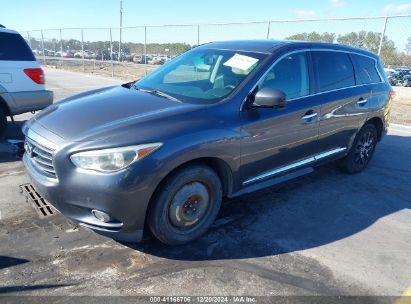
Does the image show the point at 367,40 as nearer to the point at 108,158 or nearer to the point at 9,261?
the point at 108,158

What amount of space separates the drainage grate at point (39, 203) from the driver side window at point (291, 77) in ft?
8.39

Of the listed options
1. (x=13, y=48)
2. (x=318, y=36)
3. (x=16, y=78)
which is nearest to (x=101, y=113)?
(x=16, y=78)

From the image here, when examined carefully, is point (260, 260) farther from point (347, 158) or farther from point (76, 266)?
point (347, 158)

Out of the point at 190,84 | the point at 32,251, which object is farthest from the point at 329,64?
the point at 32,251

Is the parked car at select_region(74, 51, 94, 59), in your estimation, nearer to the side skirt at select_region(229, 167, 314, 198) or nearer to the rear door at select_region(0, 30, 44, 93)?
the rear door at select_region(0, 30, 44, 93)

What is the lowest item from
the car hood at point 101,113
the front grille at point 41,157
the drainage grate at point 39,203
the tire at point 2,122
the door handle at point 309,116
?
the drainage grate at point 39,203

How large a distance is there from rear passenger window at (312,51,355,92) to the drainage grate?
336cm

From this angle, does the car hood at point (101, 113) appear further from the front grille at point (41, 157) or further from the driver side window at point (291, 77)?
the driver side window at point (291, 77)

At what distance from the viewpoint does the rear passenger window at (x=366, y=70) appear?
209 inches

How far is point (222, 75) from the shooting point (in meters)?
3.99

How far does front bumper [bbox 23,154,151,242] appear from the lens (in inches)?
114

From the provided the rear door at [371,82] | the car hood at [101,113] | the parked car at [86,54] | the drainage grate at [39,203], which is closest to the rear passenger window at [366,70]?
the rear door at [371,82]

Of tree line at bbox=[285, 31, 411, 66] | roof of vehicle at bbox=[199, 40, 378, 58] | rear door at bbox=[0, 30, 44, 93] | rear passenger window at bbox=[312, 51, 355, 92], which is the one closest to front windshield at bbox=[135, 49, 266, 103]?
roof of vehicle at bbox=[199, 40, 378, 58]

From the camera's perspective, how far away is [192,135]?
10.6ft
